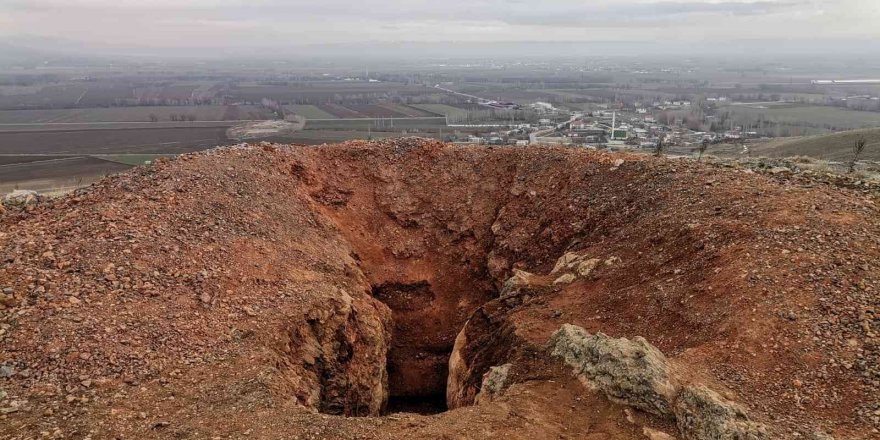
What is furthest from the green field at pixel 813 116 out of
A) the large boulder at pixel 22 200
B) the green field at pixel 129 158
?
the large boulder at pixel 22 200

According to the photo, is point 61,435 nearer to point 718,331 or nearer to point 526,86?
point 718,331

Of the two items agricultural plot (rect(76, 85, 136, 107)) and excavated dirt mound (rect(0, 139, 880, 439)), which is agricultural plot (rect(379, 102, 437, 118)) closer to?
agricultural plot (rect(76, 85, 136, 107))

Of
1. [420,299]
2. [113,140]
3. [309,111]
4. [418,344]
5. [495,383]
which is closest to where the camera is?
[495,383]

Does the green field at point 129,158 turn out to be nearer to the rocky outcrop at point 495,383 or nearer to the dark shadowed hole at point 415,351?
the dark shadowed hole at point 415,351

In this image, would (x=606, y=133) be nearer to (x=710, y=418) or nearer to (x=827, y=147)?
(x=827, y=147)

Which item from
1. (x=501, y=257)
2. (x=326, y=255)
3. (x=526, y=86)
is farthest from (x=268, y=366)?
(x=526, y=86)

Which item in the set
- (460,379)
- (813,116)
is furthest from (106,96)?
(813,116)
